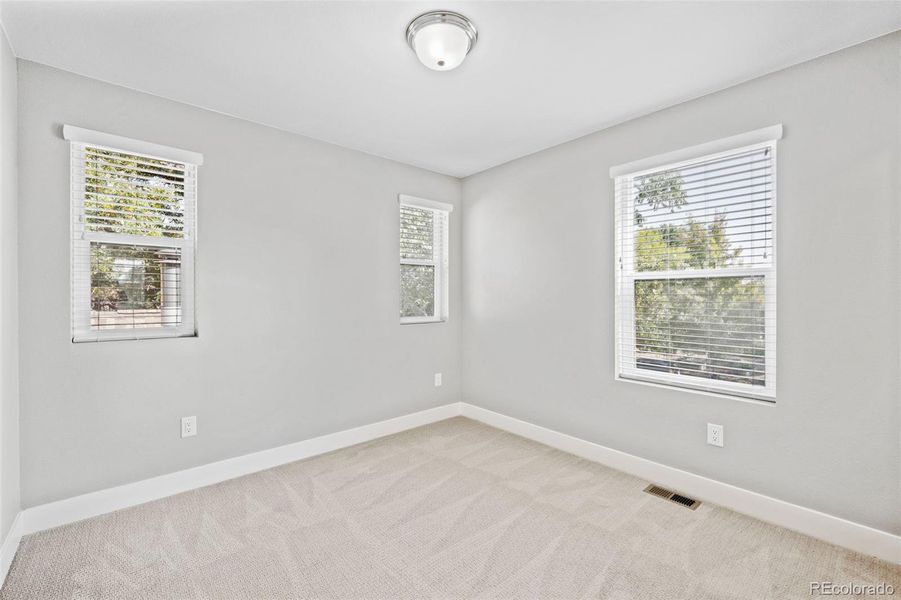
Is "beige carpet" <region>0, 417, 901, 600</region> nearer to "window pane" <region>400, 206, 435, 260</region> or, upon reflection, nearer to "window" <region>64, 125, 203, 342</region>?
"window" <region>64, 125, 203, 342</region>

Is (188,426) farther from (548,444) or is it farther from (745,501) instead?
(745,501)

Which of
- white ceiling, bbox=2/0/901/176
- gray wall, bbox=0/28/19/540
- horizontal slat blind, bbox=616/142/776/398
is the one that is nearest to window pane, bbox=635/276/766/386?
horizontal slat blind, bbox=616/142/776/398

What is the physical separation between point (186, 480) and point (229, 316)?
1.08 m

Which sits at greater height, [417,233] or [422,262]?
[417,233]

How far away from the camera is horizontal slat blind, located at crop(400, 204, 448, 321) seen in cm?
392

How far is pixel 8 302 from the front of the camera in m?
1.97

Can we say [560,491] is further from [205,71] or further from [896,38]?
[205,71]

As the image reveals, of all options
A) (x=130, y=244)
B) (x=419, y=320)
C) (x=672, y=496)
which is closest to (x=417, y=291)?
(x=419, y=320)

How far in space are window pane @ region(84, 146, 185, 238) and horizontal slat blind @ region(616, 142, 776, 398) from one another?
9.95ft

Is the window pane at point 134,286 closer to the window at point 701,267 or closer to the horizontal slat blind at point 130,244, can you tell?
the horizontal slat blind at point 130,244

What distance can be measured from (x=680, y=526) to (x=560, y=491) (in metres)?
0.68

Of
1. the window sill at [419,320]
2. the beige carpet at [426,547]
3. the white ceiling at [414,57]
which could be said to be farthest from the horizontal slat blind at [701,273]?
the window sill at [419,320]

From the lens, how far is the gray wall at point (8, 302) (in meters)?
1.88

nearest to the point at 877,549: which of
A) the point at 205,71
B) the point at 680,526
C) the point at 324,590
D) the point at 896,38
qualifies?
the point at 680,526
